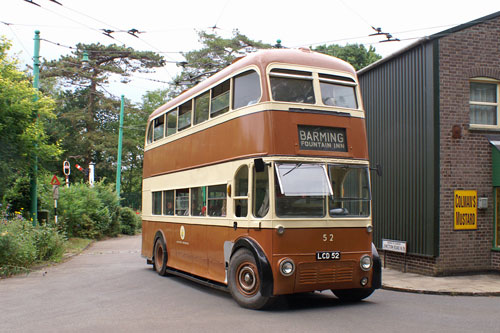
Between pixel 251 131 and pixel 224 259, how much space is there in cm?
257

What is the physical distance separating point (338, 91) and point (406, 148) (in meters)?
4.89

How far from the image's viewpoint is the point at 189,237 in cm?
1204

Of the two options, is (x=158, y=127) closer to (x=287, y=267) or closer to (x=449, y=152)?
(x=287, y=267)

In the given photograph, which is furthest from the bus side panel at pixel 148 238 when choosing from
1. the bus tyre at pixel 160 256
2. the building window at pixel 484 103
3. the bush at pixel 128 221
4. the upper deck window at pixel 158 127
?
the bush at pixel 128 221

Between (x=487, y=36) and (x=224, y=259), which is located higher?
(x=487, y=36)

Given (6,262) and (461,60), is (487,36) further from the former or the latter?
(6,262)

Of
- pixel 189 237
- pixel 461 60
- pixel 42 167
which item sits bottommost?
pixel 189 237

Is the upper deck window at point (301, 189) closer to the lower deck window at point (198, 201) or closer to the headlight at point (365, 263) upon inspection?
the headlight at point (365, 263)

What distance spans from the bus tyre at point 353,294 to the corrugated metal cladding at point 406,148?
3810 mm

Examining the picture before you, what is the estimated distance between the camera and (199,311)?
8.76 meters

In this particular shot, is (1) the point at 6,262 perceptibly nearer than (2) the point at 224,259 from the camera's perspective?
No

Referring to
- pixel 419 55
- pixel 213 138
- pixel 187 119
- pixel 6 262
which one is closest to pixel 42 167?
pixel 6 262

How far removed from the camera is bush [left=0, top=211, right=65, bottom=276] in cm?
1413

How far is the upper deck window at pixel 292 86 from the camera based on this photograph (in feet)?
29.9
